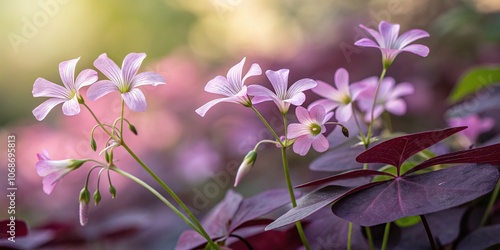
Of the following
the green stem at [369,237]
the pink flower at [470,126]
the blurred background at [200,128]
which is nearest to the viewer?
the green stem at [369,237]

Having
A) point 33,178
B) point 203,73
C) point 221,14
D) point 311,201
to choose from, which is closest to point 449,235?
point 311,201

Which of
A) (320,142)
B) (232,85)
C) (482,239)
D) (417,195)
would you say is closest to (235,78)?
(232,85)

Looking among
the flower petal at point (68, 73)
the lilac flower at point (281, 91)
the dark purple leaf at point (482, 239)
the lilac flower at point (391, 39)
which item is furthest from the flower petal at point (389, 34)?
the flower petal at point (68, 73)

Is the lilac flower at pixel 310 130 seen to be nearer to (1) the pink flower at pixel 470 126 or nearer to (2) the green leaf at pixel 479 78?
(1) the pink flower at pixel 470 126

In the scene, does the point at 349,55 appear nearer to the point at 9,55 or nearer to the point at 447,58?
the point at 447,58

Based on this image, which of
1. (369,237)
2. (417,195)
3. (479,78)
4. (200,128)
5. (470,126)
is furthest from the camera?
(200,128)

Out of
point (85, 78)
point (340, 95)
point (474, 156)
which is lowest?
point (474, 156)

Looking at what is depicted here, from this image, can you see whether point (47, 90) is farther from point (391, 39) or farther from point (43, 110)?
point (391, 39)
